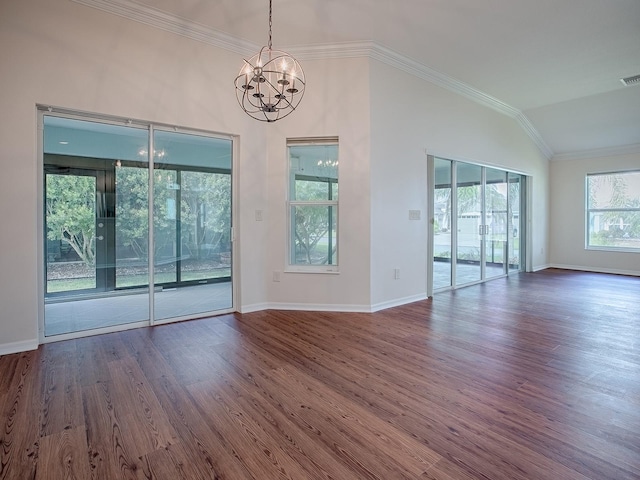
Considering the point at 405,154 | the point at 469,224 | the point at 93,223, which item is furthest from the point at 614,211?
the point at 93,223

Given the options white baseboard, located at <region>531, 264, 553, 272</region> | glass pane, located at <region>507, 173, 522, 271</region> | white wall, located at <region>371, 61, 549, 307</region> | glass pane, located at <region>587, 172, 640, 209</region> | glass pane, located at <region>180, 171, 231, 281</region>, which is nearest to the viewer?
glass pane, located at <region>180, 171, 231, 281</region>

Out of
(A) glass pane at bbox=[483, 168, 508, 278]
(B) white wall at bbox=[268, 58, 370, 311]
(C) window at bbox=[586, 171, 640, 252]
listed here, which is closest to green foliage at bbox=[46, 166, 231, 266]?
(B) white wall at bbox=[268, 58, 370, 311]

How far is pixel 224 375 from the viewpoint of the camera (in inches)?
100

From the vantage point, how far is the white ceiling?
11.5 feet

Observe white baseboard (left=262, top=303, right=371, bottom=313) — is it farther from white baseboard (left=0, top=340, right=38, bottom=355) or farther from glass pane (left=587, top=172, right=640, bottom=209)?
glass pane (left=587, top=172, right=640, bottom=209)

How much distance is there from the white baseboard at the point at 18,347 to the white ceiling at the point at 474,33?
323 cm

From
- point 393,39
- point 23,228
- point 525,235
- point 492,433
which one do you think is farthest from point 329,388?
point 525,235

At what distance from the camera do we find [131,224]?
3756mm

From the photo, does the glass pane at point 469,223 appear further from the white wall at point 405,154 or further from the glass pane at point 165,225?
the glass pane at point 165,225

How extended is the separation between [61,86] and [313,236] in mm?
3084

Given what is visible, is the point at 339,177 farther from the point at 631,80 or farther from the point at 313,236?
the point at 631,80

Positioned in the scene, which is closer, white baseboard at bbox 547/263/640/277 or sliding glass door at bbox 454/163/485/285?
sliding glass door at bbox 454/163/485/285

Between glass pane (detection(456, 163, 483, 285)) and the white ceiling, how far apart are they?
→ 1391 millimetres

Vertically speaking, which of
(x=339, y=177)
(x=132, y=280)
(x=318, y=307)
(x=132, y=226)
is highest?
(x=339, y=177)
